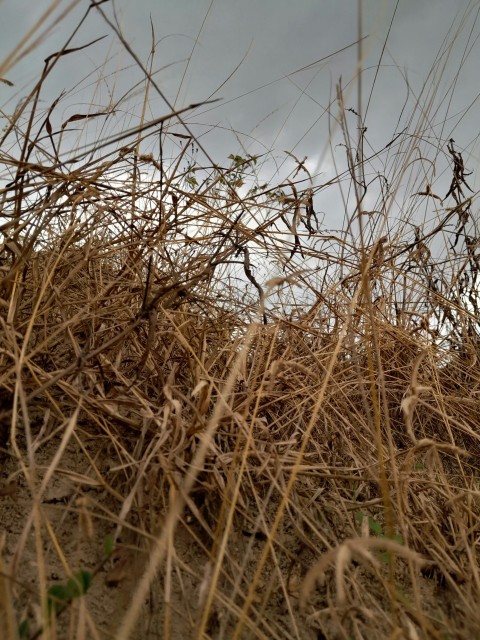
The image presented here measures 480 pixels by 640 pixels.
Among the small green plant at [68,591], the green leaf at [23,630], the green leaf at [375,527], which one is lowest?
the green leaf at [23,630]

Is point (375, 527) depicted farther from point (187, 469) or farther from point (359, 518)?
point (187, 469)

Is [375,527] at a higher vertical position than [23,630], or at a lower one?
higher

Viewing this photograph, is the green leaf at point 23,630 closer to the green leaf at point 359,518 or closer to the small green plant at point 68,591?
the small green plant at point 68,591

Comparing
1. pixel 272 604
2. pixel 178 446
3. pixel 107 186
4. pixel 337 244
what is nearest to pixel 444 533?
pixel 272 604

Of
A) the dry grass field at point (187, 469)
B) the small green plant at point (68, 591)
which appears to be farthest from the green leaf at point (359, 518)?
the small green plant at point (68, 591)

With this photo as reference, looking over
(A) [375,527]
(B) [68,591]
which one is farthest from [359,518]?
(B) [68,591]

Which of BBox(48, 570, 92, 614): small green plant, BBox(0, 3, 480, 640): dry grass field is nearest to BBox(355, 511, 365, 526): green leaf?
BBox(0, 3, 480, 640): dry grass field

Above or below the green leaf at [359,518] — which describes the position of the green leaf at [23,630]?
below

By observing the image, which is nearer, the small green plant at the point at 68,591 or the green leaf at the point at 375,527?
the small green plant at the point at 68,591

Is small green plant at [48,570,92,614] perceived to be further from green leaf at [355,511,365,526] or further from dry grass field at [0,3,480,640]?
green leaf at [355,511,365,526]

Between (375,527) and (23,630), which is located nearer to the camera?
(23,630)

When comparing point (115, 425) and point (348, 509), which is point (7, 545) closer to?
point (115, 425)

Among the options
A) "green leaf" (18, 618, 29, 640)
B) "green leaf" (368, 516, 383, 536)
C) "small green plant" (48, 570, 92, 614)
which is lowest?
"green leaf" (18, 618, 29, 640)

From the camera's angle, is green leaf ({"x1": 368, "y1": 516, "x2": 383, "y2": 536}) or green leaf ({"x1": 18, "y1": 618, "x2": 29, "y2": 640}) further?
green leaf ({"x1": 368, "y1": 516, "x2": 383, "y2": 536})
